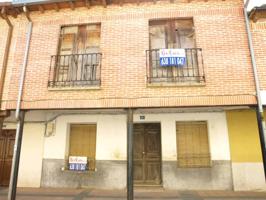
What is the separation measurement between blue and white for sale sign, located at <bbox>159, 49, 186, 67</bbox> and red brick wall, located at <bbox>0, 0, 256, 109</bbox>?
0.51 meters

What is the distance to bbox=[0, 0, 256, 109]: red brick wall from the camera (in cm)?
594

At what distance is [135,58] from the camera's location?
20.6 ft

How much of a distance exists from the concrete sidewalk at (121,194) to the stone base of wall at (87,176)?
0.41 meters

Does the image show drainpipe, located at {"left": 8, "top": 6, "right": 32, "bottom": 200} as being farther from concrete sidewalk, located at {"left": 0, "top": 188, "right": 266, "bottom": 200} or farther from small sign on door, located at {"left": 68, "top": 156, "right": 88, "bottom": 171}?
small sign on door, located at {"left": 68, "top": 156, "right": 88, "bottom": 171}

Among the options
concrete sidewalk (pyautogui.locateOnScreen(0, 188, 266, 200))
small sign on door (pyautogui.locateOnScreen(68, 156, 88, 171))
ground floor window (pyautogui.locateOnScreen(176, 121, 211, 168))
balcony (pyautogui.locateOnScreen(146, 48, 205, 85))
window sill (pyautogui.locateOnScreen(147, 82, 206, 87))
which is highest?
balcony (pyautogui.locateOnScreen(146, 48, 205, 85))

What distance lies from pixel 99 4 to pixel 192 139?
5.78m

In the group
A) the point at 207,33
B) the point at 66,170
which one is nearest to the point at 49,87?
the point at 66,170

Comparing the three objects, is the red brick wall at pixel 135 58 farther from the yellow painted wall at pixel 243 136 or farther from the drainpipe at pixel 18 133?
the yellow painted wall at pixel 243 136

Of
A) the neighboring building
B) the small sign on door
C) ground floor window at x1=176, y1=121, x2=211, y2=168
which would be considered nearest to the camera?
the neighboring building

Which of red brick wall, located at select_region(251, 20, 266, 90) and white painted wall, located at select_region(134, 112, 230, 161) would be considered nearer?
red brick wall, located at select_region(251, 20, 266, 90)

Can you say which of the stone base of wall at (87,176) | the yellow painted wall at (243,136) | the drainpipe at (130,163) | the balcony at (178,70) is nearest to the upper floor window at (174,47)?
the balcony at (178,70)

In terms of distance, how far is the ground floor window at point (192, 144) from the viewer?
8.48 meters

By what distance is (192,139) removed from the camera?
874 centimetres

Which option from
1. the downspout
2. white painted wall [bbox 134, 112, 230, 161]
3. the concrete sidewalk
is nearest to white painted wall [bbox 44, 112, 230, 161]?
white painted wall [bbox 134, 112, 230, 161]
